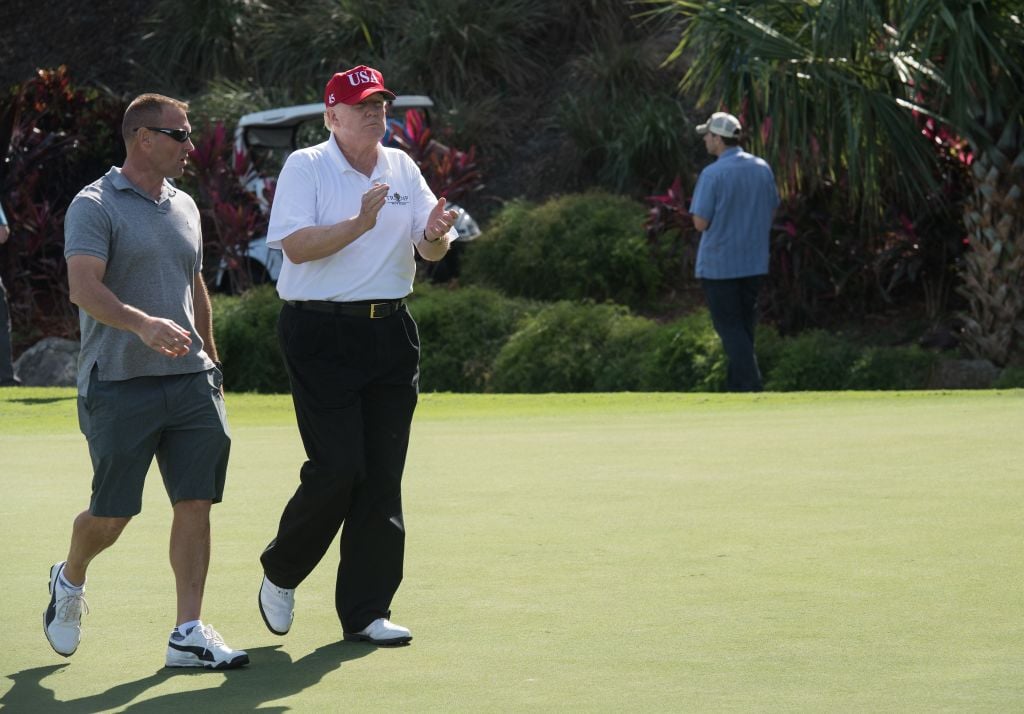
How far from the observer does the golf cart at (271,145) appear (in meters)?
19.7

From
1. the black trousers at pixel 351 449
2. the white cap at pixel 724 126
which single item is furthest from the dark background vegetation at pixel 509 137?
the black trousers at pixel 351 449

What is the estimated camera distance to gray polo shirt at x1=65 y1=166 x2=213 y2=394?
5613 millimetres

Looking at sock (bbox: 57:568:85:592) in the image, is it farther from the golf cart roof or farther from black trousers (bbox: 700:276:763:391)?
the golf cart roof

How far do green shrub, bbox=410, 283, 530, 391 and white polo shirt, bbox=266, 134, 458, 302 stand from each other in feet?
37.4

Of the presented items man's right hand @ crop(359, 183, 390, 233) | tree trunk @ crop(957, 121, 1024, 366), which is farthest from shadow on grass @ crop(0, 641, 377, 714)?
tree trunk @ crop(957, 121, 1024, 366)

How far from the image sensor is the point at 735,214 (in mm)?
14578

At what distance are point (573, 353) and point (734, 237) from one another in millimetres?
2909

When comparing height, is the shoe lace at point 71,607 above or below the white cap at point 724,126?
below

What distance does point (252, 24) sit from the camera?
28469 millimetres

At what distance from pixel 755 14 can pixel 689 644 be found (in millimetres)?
11185

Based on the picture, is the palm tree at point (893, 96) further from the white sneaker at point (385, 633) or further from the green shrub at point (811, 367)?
the white sneaker at point (385, 633)

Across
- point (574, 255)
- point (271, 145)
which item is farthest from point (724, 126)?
point (271, 145)

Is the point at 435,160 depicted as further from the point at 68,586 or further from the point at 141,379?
the point at 68,586

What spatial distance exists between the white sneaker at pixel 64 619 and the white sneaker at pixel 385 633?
89 centimetres
